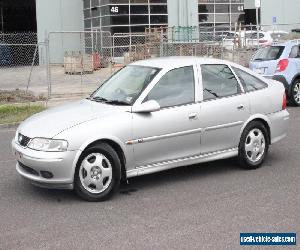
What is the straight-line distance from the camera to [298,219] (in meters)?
5.43

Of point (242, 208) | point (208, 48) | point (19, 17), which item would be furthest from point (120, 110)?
point (19, 17)

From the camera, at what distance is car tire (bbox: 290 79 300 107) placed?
14.0 metres

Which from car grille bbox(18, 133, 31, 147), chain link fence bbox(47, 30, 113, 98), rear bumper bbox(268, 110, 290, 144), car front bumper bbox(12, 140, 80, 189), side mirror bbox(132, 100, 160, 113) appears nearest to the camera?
car front bumper bbox(12, 140, 80, 189)

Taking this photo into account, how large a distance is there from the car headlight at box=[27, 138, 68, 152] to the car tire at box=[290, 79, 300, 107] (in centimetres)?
930

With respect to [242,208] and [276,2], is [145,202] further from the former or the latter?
[276,2]

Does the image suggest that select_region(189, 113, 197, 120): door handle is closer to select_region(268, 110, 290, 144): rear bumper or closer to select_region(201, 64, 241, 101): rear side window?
select_region(201, 64, 241, 101): rear side window

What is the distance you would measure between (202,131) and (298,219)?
190cm

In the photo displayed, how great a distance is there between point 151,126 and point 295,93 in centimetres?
856

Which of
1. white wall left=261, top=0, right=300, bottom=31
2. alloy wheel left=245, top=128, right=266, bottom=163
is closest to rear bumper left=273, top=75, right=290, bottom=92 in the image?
alloy wheel left=245, top=128, right=266, bottom=163

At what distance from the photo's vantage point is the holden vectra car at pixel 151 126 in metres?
6.07

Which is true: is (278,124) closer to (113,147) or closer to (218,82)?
(218,82)

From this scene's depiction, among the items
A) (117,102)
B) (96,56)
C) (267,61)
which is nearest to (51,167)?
(117,102)

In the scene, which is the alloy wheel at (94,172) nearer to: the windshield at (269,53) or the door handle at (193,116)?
the door handle at (193,116)

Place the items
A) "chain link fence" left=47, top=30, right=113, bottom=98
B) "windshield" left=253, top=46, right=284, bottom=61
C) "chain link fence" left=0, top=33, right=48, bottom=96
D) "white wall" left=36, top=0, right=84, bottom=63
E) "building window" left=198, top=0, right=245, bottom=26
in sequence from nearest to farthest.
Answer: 1. "windshield" left=253, top=46, right=284, bottom=61
2. "chain link fence" left=47, top=30, right=113, bottom=98
3. "chain link fence" left=0, top=33, right=48, bottom=96
4. "white wall" left=36, top=0, right=84, bottom=63
5. "building window" left=198, top=0, right=245, bottom=26
